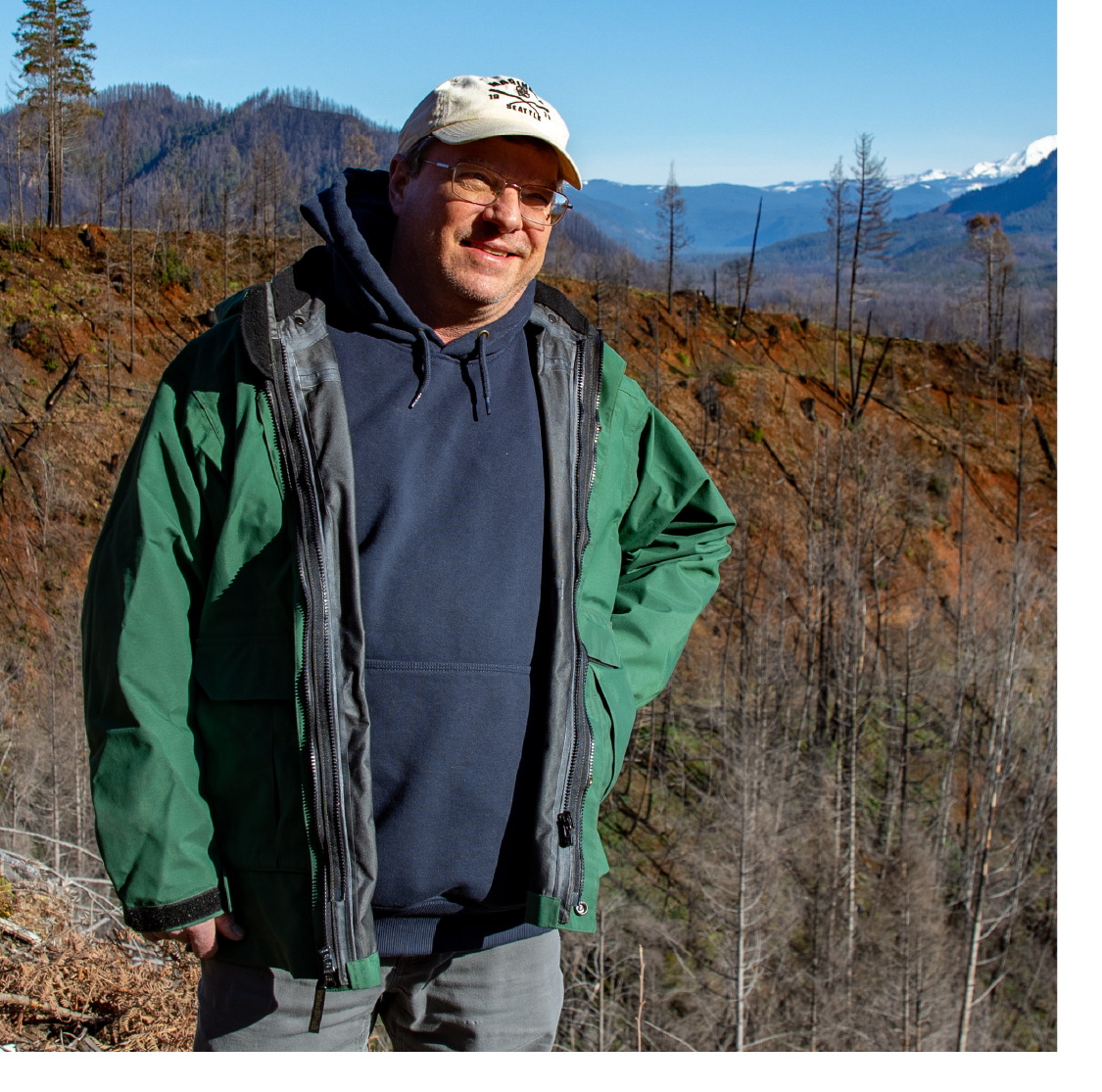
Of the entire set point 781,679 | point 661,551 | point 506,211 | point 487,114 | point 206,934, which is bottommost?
point 781,679

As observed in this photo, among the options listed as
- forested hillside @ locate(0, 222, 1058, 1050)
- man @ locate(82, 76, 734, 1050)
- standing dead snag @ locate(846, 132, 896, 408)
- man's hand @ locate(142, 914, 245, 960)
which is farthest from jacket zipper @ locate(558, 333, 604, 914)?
standing dead snag @ locate(846, 132, 896, 408)

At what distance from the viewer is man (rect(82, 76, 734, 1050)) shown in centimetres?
147

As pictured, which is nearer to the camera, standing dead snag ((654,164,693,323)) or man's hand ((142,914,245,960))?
man's hand ((142,914,245,960))

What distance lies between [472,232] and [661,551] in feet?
2.17

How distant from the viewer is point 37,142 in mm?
31438

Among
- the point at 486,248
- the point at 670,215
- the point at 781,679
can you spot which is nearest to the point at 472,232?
the point at 486,248

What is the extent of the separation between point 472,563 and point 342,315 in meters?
0.45

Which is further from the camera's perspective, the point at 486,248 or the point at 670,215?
the point at 670,215

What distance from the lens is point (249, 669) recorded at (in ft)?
4.93

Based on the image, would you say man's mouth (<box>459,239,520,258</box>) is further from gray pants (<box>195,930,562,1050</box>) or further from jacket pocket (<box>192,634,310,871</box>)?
gray pants (<box>195,930,562,1050</box>)

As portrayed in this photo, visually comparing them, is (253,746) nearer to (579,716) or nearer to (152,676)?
(152,676)

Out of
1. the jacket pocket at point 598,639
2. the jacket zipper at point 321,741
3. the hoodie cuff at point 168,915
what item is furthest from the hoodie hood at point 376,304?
the hoodie cuff at point 168,915

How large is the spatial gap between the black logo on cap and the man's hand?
1278 millimetres

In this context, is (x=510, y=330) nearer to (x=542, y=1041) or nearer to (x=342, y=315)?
(x=342, y=315)
